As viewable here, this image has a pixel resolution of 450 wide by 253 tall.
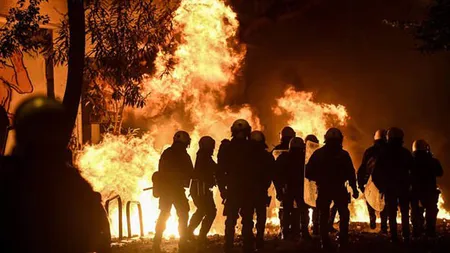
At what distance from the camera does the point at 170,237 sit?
15078 millimetres

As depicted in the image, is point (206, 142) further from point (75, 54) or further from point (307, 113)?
point (307, 113)

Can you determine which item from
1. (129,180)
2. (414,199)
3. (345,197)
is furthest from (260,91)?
(345,197)

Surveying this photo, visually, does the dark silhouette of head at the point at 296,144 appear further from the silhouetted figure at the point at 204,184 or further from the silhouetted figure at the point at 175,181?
the silhouetted figure at the point at 175,181

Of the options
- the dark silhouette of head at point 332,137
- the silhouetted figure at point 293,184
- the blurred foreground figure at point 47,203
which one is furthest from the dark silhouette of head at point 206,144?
the blurred foreground figure at point 47,203

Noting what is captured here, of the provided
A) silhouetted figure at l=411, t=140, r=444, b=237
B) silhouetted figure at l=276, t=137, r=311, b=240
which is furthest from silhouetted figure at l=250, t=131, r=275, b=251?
silhouetted figure at l=411, t=140, r=444, b=237

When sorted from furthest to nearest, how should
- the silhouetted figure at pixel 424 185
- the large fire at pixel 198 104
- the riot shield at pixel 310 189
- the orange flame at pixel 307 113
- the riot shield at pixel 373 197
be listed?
the orange flame at pixel 307 113
the large fire at pixel 198 104
the riot shield at pixel 310 189
the riot shield at pixel 373 197
the silhouetted figure at pixel 424 185

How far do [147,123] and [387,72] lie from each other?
1000 cm

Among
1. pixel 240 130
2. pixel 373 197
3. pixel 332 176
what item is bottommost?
pixel 373 197

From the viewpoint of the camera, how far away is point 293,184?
12906mm

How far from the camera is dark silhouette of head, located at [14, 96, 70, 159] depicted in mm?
3605

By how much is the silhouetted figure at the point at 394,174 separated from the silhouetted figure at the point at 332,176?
32.4 inches

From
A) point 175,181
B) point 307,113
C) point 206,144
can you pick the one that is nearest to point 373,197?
point 206,144

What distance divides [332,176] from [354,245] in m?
1.51

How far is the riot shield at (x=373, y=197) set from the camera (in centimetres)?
1341
